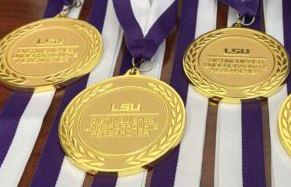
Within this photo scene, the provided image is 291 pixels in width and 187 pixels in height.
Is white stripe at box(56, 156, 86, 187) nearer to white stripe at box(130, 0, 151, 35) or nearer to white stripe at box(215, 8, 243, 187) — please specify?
white stripe at box(215, 8, 243, 187)

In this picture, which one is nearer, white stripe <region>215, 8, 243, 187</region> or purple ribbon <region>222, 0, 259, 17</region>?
white stripe <region>215, 8, 243, 187</region>

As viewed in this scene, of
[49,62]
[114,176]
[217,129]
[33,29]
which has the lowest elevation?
[114,176]

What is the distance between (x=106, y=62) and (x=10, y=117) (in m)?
0.23

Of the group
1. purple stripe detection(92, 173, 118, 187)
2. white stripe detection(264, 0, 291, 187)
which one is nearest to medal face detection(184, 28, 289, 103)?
white stripe detection(264, 0, 291, 187)

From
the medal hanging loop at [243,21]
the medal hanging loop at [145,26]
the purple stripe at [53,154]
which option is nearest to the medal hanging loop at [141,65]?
the medal hanging loop at [145,26]

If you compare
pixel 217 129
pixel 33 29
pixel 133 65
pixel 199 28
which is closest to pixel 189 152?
pixel 217 129

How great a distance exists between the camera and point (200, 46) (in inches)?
41.6

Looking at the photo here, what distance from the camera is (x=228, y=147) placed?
90 centimetres

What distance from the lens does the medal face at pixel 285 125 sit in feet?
2.85

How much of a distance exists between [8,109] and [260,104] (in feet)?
1.58

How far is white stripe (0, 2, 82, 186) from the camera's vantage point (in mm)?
920

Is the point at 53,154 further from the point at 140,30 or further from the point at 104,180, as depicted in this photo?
the point at 140,30

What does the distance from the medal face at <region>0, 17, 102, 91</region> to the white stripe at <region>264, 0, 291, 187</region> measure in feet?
1.21

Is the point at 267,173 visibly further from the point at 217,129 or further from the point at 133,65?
the point at 133,65
